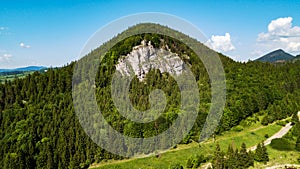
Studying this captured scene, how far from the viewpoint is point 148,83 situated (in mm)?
84000

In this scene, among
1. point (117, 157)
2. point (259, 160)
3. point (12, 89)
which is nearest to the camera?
point (259, 160)

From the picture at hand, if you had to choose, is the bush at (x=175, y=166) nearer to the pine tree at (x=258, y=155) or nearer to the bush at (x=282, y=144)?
the pine tree at (x=258, y=155)

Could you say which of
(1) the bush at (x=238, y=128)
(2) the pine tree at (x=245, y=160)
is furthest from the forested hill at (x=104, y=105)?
(2) the pine tree at (x=245, y=160)

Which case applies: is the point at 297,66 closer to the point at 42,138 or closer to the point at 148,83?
the point at 148,83

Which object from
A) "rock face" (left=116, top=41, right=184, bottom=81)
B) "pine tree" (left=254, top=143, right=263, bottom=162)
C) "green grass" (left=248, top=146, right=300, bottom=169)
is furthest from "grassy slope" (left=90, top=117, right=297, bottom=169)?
"rock face" (left=116, top=41, right=184, bottom=81)

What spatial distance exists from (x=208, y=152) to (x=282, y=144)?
513 inches

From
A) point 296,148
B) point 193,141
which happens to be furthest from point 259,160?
point 193,141

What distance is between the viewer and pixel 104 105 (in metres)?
65.8

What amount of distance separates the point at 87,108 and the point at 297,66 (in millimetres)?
83582

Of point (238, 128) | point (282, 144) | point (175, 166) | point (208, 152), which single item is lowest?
point (175, 166)

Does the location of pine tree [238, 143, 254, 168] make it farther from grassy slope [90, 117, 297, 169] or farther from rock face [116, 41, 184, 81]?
rock face [116, 41, 184, 81]

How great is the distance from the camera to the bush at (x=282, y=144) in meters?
50.2

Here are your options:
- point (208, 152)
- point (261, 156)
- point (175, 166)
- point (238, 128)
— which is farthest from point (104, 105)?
point (261, 156)

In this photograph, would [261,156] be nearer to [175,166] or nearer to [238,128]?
[175,166]
